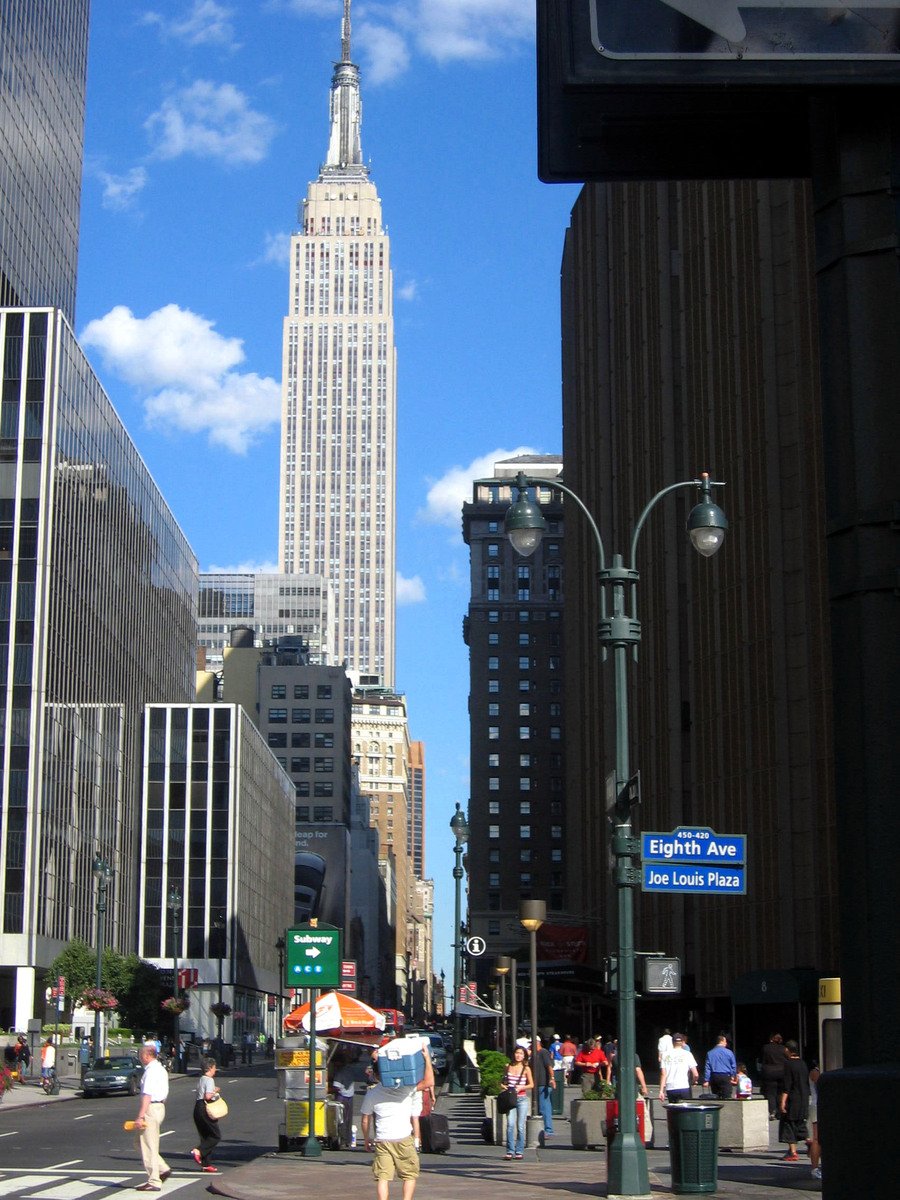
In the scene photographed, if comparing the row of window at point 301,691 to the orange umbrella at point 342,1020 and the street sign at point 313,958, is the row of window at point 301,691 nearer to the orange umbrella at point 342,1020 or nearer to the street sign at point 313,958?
the orange umbrella at point 342,1020

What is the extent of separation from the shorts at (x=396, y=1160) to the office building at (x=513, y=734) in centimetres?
13098

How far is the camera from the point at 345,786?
194 metres

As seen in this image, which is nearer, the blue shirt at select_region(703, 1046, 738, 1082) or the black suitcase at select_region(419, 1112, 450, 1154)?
the black suitcase at select_region(419, 1112, 450, 1154)

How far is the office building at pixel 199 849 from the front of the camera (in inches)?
4281

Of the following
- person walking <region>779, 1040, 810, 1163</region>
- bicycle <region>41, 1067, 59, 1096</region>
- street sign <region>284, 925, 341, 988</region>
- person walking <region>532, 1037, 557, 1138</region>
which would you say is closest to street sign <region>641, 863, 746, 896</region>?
person walking <region>779, 1040, 810, 1163</region>

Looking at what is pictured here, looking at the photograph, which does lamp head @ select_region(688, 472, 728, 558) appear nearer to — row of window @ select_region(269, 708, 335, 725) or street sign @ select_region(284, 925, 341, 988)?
street sign @ select_region(284, 925, 341, 988)

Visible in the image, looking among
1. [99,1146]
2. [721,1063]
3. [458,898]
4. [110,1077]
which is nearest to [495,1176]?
[721,1063]

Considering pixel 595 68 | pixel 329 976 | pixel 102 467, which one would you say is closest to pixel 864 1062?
pixel 595 68

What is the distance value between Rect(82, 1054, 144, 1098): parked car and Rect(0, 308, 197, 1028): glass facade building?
25712mm

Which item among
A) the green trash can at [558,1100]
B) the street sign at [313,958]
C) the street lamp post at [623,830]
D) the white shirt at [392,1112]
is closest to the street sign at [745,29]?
the white shirt at [392,1112]

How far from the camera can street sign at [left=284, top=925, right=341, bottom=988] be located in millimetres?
25203

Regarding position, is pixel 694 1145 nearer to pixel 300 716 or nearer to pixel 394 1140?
pixel 394 1140

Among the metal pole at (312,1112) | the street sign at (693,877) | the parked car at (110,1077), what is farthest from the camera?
the parked car at (110,1077)

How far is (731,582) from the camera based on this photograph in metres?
59.0
